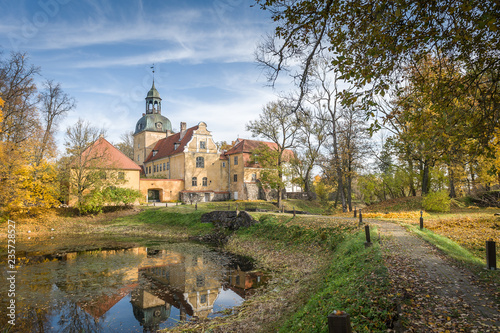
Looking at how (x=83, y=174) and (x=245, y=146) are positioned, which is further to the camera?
(x=245, y=146)

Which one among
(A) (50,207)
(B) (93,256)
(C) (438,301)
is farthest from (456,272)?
(A) (50,207)

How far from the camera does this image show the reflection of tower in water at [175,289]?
8953 millimetres

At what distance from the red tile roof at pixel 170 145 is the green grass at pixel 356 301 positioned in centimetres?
3729

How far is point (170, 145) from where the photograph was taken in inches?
1900

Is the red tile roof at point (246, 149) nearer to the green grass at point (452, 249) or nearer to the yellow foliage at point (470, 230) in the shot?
the yellow foliage at point (470, 230)

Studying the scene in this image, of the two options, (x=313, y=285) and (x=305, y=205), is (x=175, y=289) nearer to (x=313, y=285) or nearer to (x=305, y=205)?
(x=313, y=285)

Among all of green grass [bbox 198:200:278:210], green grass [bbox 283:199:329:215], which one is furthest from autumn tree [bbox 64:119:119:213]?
green grass [bbox 283:199:329:215]

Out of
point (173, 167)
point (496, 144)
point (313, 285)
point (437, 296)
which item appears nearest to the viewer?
point (437, 296)

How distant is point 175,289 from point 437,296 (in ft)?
27.9

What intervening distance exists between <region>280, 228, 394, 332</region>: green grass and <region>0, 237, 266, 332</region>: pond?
10.5 ft

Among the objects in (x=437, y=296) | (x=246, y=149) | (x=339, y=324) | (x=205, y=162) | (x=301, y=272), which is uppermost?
(x=246, y=149)

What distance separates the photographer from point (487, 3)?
5.58m

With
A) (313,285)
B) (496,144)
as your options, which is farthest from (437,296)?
(496,144)

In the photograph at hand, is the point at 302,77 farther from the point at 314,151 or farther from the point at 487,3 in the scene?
the point at 314,151
